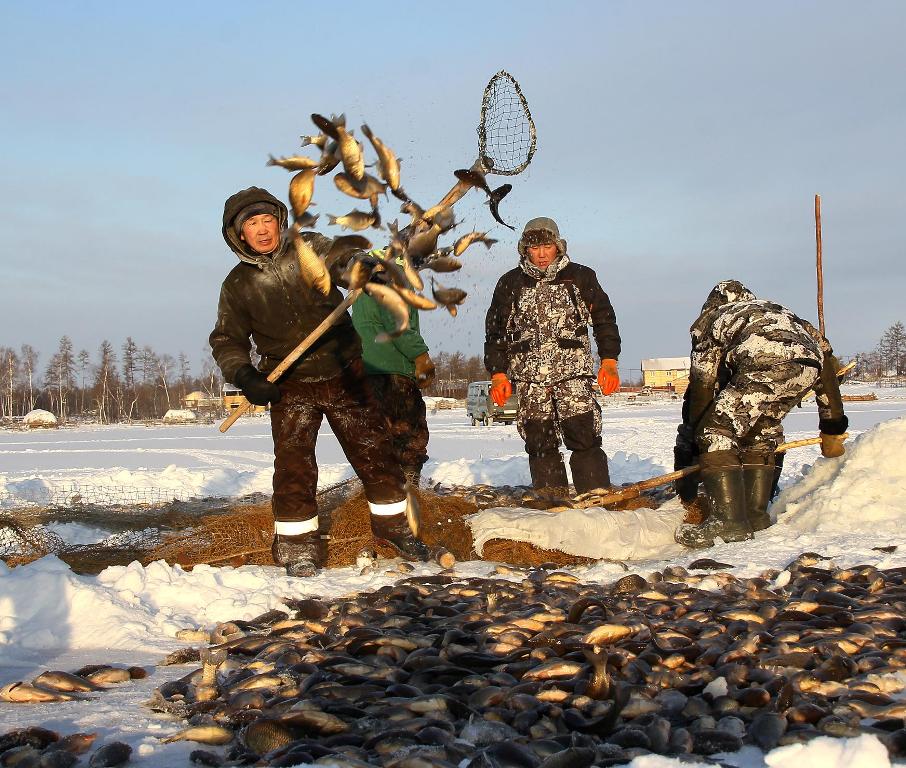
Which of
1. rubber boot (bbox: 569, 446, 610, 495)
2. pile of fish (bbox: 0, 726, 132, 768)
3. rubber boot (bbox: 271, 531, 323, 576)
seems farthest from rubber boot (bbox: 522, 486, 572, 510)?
pile of fish (bbox: 0, 726, 132, 768)

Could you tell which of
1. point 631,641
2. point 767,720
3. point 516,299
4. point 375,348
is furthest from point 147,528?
point 767,720

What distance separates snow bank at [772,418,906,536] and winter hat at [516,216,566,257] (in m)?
2.55

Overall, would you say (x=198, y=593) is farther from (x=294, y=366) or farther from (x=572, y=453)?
(x=572, y=453)

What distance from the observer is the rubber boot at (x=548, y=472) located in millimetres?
6566

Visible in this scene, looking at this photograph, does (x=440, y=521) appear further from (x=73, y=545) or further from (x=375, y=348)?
(x=73, y=545)

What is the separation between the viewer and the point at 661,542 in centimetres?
509

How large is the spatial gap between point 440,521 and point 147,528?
8.19 ft

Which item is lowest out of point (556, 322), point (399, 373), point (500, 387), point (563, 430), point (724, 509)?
point (724, 509)

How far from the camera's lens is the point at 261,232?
472 cm

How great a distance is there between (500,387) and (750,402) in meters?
2.09

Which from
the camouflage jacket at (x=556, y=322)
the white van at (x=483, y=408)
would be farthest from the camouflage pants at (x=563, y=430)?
the white van at (x=483, y=408)

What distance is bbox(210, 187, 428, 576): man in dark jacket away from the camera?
15.6ft

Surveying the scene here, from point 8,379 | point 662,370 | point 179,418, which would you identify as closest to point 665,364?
point 662,370

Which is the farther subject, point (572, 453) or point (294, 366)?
point (572, 453)
